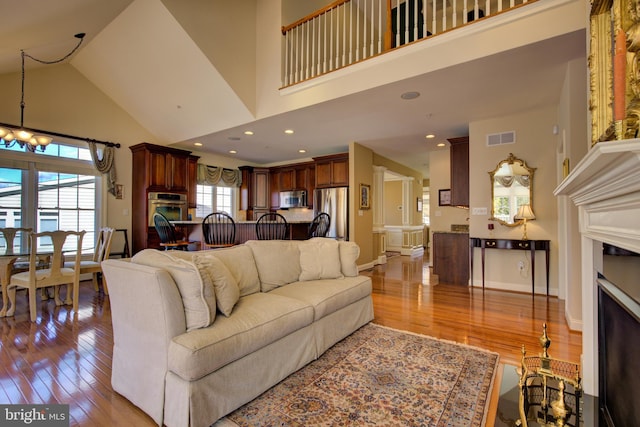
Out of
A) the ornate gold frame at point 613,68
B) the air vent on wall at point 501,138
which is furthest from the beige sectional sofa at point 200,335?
the air vent on wall at point 501,138

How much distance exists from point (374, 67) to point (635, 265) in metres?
3.03

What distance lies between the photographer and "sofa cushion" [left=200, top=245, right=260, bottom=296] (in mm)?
2344

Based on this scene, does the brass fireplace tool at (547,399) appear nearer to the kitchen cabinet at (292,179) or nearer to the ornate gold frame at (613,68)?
the ornate gold frame at (613,68)

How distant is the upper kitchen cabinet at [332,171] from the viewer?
6250mm

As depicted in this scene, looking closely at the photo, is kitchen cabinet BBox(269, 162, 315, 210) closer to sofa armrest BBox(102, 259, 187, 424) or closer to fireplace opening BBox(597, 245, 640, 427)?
sofa armrest BBox(102, 259, 187, 424)

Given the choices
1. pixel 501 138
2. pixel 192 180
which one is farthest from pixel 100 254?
pixel 501 138

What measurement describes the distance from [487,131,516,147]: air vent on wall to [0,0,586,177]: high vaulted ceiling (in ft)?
1.06

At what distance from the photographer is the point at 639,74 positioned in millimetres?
926

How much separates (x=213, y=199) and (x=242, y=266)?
541 cm

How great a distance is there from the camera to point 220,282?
6.22 ft

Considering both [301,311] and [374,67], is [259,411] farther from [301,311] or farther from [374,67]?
[374,67]

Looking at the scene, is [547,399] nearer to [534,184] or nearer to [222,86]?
[534,184]

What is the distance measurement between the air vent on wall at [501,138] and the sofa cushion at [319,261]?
323 centimetres

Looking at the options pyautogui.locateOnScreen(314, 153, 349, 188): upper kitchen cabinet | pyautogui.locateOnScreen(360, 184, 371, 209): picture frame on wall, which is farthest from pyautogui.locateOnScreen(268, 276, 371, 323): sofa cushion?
pyautogui.locateOnScreen(314, 153, 349, 188): upper kitchen cabinet
